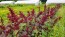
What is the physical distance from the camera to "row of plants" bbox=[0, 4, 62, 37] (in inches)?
110

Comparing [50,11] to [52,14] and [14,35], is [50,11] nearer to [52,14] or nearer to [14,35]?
[52,14]

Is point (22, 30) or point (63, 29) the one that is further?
point (63, 29)

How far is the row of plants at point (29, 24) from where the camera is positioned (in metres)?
2.80

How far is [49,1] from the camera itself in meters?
17.0

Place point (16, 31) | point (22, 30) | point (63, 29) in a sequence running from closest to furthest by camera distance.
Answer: point (16, 31), point (22, 30), point (63, 29)

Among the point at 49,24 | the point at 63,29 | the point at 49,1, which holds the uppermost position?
the point at 49,24

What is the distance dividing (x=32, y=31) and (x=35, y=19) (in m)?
0.23

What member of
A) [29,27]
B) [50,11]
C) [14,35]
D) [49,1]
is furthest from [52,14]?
[49,1]

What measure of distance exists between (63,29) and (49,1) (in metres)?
12.5

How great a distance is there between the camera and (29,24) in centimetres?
312

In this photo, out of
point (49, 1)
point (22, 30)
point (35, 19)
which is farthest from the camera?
point (49, 1)

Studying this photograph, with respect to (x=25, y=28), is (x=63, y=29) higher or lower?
lower

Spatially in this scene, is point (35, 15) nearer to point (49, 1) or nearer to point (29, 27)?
point (29, 27)

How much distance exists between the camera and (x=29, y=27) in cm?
306
